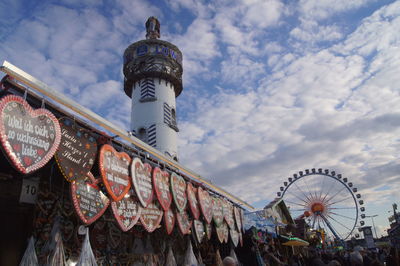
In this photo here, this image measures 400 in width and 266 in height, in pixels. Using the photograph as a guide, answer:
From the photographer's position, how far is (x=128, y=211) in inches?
209

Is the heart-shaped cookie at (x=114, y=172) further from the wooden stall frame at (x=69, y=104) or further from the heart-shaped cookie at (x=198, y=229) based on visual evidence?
the heart-shaped cookie at (x=198, y=229)

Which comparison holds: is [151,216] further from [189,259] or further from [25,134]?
[25,134]

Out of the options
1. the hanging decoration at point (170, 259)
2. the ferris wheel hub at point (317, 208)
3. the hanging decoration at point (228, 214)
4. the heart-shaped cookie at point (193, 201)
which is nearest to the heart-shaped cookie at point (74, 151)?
the heart-shaped cookie at point (193, 201)

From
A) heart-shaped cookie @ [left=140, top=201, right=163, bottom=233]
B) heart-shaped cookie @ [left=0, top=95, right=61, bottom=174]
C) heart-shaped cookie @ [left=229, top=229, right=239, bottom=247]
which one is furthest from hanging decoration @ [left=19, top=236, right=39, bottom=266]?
heart-shaped cookie @ [left=229, top=229, right=239, bottom=247]

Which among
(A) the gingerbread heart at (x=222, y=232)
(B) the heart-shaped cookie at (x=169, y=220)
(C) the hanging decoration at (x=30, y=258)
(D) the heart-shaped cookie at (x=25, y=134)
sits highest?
(D) the heart-shaped cookie at (x=25, y=134)

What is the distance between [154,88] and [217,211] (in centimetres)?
1746

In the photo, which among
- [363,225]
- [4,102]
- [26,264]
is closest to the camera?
[4,102]

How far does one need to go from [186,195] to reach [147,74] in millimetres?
19462

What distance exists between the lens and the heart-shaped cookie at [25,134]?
3.25 metres

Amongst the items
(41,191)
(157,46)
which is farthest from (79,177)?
(157,46)

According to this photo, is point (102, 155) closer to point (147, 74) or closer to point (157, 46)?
point (147, 74)

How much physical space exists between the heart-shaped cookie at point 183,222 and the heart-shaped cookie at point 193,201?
0.25 meters

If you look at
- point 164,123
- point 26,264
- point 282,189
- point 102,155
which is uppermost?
point 164,123

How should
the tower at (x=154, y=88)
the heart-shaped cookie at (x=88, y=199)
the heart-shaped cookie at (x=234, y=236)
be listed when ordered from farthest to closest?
the tower at (x=154, y=88), the heart-shaped cookie at (x=234, y=236), the heart-shaped cookie at (x=88, y=199)
